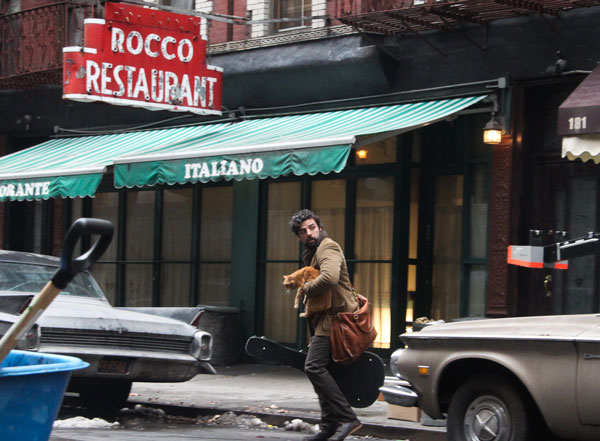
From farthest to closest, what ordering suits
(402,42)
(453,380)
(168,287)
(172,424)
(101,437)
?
(168,287) → (402,42) → (172,424) → (101,437) → (453,380)

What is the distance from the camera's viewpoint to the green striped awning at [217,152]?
41.9 ft

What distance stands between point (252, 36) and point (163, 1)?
7.89 feet

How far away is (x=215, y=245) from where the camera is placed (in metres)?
17.6

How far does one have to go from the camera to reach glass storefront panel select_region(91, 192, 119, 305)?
756 inches

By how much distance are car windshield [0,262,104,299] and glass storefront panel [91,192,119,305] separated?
25.3ft

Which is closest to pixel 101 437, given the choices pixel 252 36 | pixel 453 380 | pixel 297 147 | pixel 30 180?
pixel 453 380

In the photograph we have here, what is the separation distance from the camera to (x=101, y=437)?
9164 millimetres

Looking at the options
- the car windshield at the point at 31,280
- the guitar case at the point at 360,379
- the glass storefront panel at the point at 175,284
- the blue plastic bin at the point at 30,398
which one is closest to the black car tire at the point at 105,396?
the car windshield at the point at 31,280

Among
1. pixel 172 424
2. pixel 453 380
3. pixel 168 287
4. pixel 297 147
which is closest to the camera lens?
pixel 453 380

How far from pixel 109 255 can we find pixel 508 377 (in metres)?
12.7

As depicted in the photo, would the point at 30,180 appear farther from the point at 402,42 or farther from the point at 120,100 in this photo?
the point at 402,42

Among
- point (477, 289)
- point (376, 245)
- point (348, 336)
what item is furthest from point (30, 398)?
point (376, 245)

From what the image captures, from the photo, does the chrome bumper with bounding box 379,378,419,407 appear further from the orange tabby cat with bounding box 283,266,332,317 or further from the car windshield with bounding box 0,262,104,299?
the car windshield with bounding box 0,262,104,299

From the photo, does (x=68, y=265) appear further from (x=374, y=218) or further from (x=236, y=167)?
(x=374, y=218)
